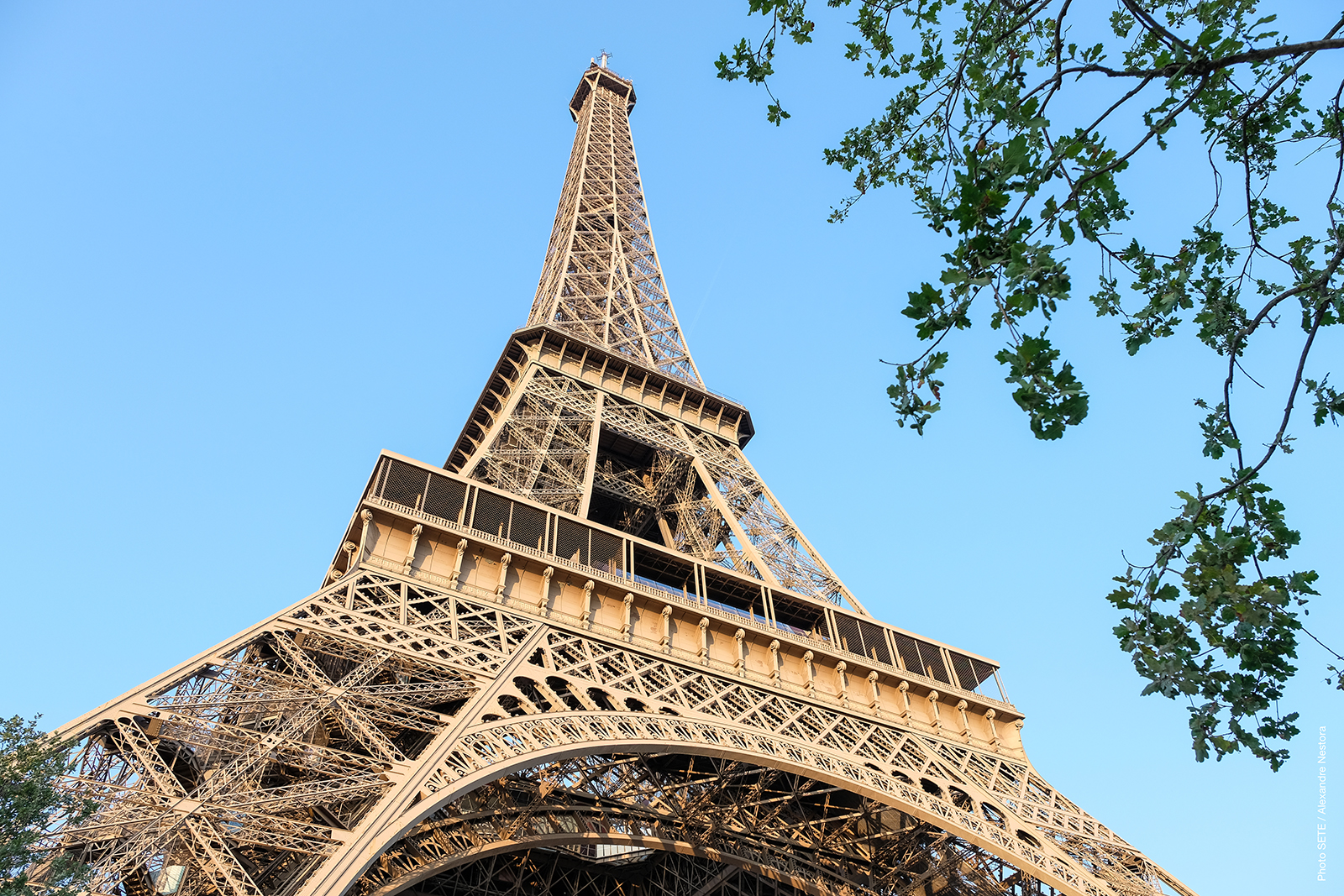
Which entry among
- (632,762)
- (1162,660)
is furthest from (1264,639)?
(632,762)

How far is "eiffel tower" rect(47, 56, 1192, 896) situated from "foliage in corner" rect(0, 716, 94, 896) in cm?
40

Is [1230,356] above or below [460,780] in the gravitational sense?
above

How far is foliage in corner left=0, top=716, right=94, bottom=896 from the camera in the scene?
1024 cm

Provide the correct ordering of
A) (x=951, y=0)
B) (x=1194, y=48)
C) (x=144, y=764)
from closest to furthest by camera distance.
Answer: (x=1194, y=48) → (x=951, y=0) → (x=144, y=764)

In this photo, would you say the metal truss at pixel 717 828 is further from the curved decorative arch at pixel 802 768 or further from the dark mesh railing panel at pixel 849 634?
the dark mesh railing panel at pixel 849 634

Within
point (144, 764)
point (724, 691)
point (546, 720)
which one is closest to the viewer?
point (144, 764)

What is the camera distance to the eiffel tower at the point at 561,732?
13000 millimetres

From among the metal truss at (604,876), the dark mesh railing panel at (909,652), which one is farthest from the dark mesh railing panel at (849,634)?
the metal truss at (604,876)

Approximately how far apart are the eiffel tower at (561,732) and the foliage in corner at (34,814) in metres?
0.40

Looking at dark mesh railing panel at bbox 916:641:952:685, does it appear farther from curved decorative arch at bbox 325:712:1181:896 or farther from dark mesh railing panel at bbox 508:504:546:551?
dark mesh railing panel at bbox 508:504:546:551

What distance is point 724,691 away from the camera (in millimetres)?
19266

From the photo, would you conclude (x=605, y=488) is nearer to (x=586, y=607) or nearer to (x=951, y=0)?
(x=586, y=607)

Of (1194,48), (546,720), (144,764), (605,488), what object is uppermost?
(605,488)

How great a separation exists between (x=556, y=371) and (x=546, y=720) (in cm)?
1632
